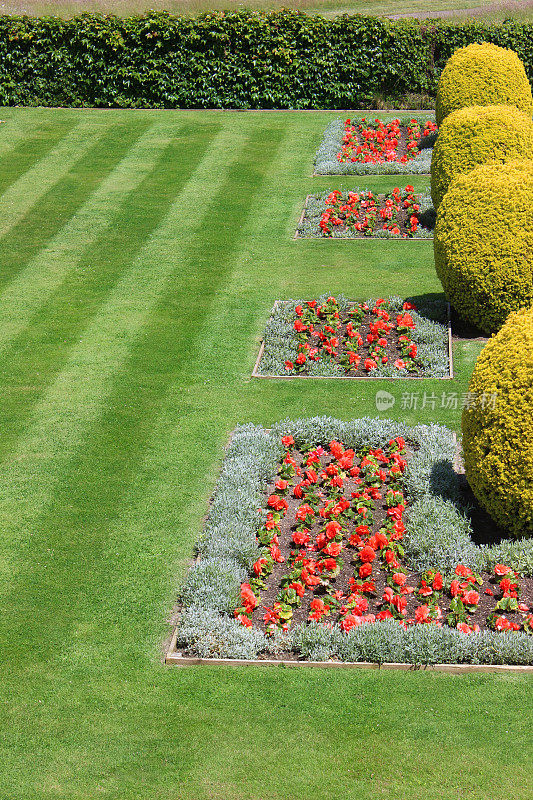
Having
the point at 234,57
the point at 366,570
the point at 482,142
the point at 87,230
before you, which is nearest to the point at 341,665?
the point at 366,570

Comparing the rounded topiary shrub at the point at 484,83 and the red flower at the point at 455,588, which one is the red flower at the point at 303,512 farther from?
the rounded topiary shrub at the point at 484,83

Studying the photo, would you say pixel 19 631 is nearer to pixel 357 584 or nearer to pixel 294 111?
pixel 357 584

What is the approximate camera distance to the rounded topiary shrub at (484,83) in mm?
18906

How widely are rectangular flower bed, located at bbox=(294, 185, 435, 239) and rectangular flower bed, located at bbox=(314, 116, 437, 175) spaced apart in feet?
5.04

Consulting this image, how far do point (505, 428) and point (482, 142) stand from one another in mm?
7757

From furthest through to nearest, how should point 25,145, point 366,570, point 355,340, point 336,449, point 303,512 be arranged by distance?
point 25,145 → point 355,340 → point 336,449 → point 303,512 → point 366,570

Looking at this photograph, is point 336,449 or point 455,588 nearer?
point 455,588

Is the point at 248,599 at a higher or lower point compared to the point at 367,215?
higher

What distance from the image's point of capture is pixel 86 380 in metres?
12.6

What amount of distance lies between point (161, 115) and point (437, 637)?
2130 cm

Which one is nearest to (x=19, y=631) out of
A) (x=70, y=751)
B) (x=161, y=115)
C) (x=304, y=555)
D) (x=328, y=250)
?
(x=70, y=751)

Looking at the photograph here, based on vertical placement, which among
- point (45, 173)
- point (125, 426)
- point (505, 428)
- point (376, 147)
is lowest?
point (376, 147)

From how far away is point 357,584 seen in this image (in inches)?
326

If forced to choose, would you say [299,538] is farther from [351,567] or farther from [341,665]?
[341,665]
